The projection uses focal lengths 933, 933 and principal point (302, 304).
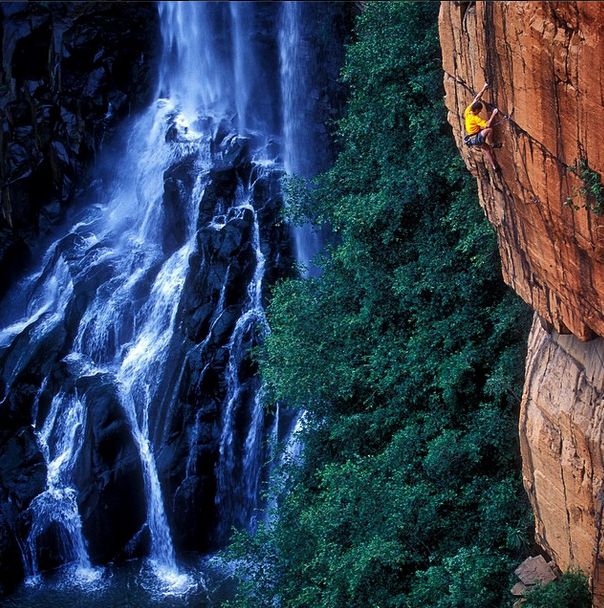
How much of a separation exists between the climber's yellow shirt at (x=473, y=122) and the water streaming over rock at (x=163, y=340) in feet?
34.4

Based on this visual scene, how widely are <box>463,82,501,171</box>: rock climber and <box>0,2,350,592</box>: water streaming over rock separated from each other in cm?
1041

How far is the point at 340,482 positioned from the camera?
15.5 metres

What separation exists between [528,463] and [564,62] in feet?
18.4

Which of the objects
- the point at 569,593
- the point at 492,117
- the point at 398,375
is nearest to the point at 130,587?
the point at 398,375

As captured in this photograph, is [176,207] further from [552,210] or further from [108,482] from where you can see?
[552,210]

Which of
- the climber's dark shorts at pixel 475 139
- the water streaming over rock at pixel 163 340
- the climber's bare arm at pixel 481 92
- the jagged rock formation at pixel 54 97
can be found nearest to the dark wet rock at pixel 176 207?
the water streaming over rock at pixel 163 340

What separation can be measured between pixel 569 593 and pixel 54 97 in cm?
2081

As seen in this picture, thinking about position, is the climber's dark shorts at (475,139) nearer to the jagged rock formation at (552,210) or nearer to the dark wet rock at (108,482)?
the jagged rock formation at (552,210)

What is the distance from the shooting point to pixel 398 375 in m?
16.2

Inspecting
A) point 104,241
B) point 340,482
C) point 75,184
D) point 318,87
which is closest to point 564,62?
point 340,482

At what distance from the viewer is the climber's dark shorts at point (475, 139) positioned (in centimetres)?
1113

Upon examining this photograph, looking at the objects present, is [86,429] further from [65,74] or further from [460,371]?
[65,74]

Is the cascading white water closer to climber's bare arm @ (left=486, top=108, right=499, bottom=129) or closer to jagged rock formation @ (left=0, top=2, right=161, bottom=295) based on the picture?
jagged rock formation @ (left=0, top=2, right=161, bottom=295)

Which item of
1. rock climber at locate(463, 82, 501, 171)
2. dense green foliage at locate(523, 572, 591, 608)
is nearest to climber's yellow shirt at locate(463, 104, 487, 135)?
rock climber at locate(463, 82, 501, 171)
